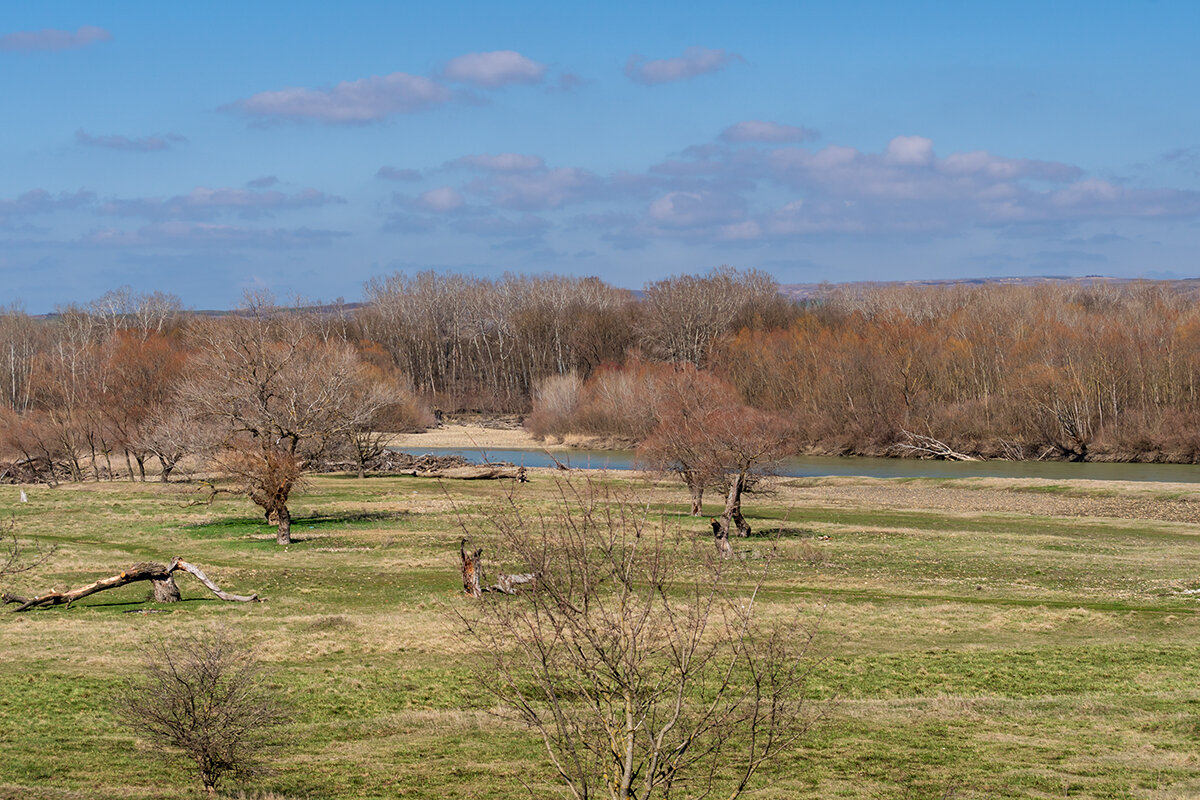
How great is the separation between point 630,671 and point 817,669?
12.6m

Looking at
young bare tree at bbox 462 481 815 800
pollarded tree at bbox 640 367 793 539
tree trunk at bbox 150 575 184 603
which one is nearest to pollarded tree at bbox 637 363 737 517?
pollarded tree at bbox 640 367 793 539

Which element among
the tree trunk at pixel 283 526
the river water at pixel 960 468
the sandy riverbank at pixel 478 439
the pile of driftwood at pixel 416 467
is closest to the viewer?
the tree trunk at pixel 283 526

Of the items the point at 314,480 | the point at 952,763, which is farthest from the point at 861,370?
the point at 952,763

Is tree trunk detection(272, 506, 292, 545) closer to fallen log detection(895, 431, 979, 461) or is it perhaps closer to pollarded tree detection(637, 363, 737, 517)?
pollarded tree detection(637, 363, 737, 517)

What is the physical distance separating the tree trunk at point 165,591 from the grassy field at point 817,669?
0.42m

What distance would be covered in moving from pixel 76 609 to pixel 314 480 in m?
39.0

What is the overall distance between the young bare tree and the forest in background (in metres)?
22.0

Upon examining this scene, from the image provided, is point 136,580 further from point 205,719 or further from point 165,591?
Result: point 205,719

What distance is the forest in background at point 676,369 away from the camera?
211ft

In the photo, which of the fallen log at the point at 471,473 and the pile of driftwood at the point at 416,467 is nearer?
the fallen log at the point at 471,473

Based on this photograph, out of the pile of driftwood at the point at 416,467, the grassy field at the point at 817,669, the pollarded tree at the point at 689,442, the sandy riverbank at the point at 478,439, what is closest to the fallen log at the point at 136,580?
the grassy field at the point at 817,669

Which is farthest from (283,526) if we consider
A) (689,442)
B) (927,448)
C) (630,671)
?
(927,448)

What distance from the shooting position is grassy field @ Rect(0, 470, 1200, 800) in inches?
533

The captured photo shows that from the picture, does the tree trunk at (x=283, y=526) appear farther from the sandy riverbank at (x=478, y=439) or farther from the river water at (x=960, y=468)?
the sandy riverbank at (x=478, y=439)
